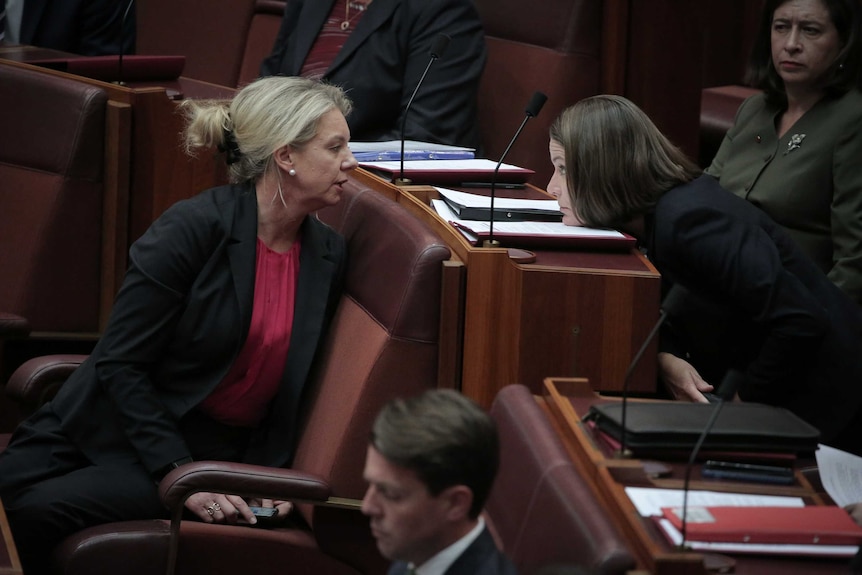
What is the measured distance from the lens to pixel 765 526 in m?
1.19

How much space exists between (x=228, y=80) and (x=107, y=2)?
0.54 metres

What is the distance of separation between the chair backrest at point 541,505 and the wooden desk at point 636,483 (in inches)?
0.8

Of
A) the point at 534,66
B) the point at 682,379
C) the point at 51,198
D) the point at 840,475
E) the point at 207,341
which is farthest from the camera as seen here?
the point at 534,66


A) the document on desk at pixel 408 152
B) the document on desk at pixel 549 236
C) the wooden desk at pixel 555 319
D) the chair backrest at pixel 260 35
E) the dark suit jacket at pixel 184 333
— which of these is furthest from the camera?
the chair backrest at pixel 260 35

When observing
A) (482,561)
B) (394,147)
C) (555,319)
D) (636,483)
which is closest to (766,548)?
(636,483)

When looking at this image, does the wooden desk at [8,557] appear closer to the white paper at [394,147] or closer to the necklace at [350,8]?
the white paper at [394,147]

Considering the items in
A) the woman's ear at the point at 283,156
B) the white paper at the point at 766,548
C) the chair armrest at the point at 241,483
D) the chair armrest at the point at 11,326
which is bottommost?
the chair armrest at the point at 241,483

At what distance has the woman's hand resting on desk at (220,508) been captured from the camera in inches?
75.0

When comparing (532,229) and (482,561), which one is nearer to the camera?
(482,561)

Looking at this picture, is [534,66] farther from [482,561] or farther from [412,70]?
[482,561]

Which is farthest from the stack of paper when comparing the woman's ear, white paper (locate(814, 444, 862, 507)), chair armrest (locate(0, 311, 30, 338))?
chair armrest (locate(0, 311, 30, 338))

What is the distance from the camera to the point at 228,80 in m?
3.83

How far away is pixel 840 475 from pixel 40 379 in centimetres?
130

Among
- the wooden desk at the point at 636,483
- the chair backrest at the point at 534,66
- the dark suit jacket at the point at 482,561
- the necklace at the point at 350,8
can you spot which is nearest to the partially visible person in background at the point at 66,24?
the necklace at the point at 350,8
